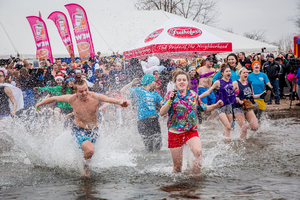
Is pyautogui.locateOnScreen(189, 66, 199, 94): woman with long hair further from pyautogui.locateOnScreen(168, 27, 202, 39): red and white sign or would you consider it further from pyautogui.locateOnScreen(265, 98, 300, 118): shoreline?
pyautogui.locateOnScreen(265, 98, 300, 118): shoreline

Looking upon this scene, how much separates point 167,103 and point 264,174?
1.78 m

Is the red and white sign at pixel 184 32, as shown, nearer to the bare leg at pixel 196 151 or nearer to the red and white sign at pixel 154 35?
the red and white sign at pixel 154 35

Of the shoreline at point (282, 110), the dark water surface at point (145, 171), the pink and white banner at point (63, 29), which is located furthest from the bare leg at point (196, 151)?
the pink and white banner at point (63, 29)

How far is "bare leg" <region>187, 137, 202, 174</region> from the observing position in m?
4.13

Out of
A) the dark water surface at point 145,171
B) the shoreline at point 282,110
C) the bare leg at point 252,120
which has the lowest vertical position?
the dark water surface at point 145,171

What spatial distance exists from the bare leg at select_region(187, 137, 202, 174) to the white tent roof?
15710mm

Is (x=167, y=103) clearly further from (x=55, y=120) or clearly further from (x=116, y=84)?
(x=116, y=84)

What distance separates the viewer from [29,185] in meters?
4.42

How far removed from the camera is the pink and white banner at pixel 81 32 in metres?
→ 14.7

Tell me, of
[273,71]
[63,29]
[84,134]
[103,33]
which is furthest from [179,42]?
[103,33]

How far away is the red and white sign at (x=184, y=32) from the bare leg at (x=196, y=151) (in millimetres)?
7707

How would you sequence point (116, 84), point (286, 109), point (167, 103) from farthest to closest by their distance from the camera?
1. point (286, 109)
2. point (116, 84)
3. point (167, 103)

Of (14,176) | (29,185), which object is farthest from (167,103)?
(14,176)

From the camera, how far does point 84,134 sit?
16.2 feet
